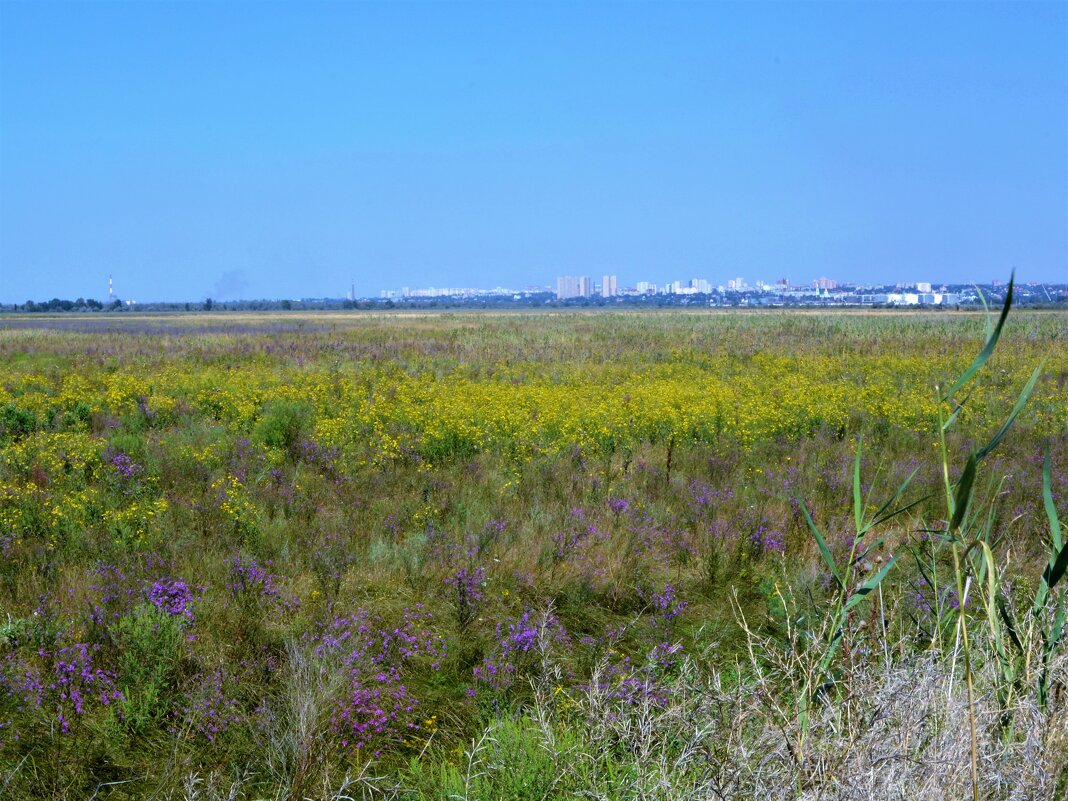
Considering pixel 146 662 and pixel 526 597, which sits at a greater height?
pixel 146 662

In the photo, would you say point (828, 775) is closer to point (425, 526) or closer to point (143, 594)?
point (143, 594)

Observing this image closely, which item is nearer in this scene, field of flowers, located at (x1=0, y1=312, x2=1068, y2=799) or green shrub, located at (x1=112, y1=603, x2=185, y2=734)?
field of flowers, located at (x1=0, y1=312, x2=1068, y2=799)

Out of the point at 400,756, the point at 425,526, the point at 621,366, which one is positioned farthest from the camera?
the point at 621,366

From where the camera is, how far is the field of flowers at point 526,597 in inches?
115

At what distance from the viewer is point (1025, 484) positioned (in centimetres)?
859

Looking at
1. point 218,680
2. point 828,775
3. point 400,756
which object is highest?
point 828,775

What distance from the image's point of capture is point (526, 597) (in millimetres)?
6285

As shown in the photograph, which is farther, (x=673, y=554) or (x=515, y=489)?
(x=515, y=489)

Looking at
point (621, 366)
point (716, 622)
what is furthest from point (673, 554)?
point (621, 366)

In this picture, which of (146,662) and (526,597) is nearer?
(146,662)

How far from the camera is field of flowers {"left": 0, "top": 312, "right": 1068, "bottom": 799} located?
2918mm

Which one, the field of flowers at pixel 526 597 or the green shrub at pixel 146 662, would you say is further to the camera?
the green shrub at pixel 146 662

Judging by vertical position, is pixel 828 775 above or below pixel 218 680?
above

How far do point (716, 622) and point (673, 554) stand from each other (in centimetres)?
125
